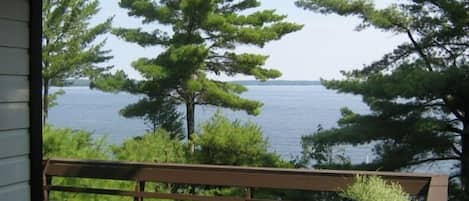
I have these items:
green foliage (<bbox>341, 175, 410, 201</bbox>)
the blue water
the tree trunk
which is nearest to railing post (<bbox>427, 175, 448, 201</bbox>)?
green foliage (<bbox>341, 175, 410, 201</bbox>)

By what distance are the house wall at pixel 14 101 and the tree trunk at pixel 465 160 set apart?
29.2 ft

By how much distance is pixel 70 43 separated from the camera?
15.0 meters

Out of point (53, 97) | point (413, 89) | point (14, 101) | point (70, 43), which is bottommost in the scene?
point (14, 101)

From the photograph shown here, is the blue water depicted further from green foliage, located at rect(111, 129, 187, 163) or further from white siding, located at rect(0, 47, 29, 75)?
white siding, located at rect(0, 47, 29, 75)

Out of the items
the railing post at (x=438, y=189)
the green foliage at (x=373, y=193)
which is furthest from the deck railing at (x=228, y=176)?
the green foliage at (x=373, y=193)

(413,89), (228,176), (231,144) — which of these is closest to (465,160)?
(413,89)

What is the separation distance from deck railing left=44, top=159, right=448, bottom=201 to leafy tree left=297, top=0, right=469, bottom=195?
763 cm

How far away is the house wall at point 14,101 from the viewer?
187 centimetres

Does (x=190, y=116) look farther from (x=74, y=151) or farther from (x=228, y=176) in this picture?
(x=228, y=176)

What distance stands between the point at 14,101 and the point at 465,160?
9.36 metres

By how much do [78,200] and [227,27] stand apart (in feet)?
31.8

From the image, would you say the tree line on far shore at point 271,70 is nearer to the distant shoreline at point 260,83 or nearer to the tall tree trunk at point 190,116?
the tall tree trunk at point 190,116

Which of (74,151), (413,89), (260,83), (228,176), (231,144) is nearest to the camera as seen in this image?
(228,176)

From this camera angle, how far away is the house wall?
1.87m
